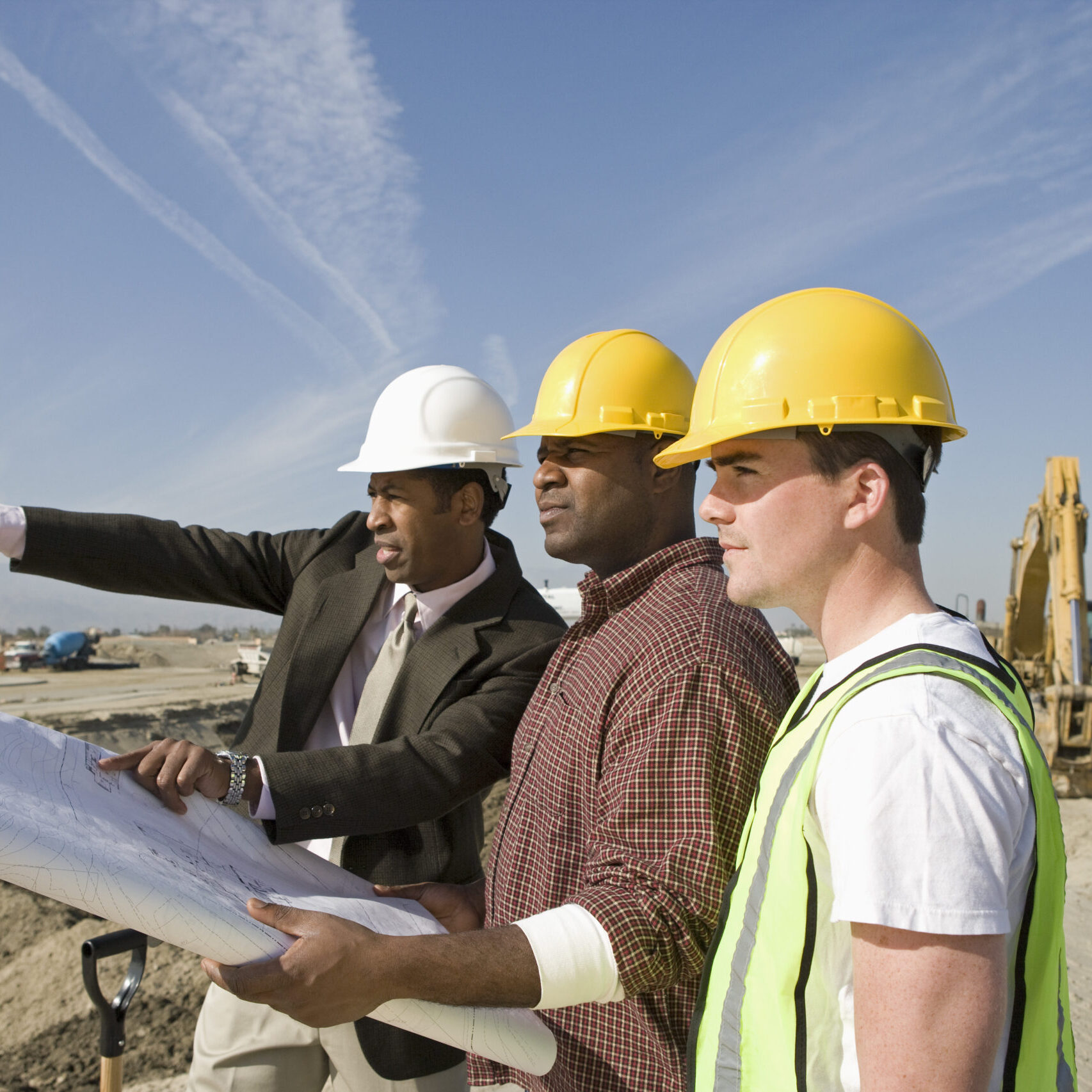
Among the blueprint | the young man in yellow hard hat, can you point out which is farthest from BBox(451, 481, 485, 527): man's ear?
the young man in yellow hard hat

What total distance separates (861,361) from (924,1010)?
1.05m

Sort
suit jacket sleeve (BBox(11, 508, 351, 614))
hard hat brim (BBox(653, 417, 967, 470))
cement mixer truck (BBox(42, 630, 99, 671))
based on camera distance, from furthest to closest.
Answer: cement mixer truck (BBox(42, 630, 99, 671)), suit jacket sleeve (BBox(11, 508, 351, 614)), hard hat brim (BBox(653, 417, 967, 470))

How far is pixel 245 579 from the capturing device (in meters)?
3.40

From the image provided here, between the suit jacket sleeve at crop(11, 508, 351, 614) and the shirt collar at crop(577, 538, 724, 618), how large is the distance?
143cm

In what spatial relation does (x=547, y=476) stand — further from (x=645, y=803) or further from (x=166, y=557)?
(x=166, y=557)

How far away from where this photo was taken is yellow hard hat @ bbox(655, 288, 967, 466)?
1.63 m

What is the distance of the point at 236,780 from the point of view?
2369 millimetres

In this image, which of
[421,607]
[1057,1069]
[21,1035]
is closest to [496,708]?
[421,607]

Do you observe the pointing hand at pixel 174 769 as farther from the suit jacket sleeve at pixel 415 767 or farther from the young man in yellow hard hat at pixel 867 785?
the young man in yellow hard hat at pixel 867 785

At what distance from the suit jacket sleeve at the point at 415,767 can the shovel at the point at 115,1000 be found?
47cm

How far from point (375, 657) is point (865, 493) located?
2.04 meters

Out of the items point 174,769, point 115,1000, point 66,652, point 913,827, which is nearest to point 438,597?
point 174,769

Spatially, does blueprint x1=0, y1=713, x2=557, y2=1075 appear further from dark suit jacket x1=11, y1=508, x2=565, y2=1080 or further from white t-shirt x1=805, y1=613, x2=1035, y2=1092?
white t-shirt x1=805, y1=613, x2=1035, y2=1092

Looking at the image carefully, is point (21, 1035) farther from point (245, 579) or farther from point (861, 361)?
point (861, 361)
